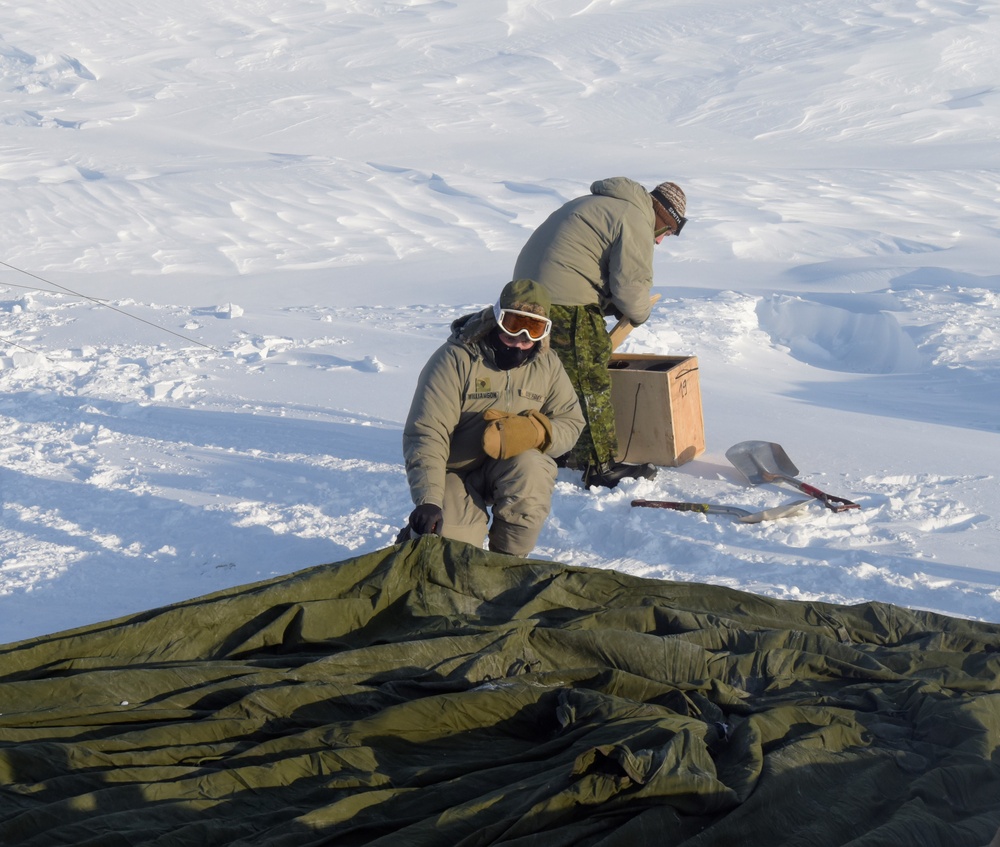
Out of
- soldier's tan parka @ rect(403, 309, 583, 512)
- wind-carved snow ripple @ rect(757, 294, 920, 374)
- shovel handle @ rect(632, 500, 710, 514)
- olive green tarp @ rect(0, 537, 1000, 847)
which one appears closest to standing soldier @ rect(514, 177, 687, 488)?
shovel handle @ rect(632, 500, 710, 514)

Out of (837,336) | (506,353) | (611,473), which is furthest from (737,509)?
(837,336)

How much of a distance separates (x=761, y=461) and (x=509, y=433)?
190 cm

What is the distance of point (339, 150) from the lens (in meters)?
19.6

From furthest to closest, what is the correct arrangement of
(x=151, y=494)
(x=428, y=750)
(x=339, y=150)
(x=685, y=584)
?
(x=339, y=150) → (x=151, y=494) → (x=685, y=584) → (x=428, y=750)

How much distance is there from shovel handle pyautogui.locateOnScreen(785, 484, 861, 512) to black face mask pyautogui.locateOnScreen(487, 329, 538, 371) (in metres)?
1.79

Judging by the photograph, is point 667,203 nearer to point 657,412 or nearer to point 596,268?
point 596,268

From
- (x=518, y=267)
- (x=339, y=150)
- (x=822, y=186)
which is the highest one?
(x=339, y=150)

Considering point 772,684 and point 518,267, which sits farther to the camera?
point 518,267

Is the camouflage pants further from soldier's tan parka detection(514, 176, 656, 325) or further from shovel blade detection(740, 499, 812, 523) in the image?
shovel blade detection(740, 499, 812, 523)

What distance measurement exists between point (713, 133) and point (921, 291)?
1163 cm

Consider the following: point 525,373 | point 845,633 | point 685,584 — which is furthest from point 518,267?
point 845,633

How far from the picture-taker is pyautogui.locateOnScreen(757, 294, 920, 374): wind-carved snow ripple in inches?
364

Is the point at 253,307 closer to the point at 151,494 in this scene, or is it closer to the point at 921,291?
the point at 151,494

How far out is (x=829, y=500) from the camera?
5.01 m
